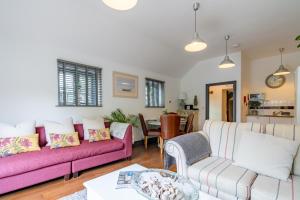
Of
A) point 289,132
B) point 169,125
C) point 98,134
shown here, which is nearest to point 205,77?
point 169,125

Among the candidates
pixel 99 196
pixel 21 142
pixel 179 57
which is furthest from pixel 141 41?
pixel 99 196

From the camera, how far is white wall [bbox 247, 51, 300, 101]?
4750 mm

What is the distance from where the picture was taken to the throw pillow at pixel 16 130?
2197mm

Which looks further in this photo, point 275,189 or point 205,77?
point 205,77

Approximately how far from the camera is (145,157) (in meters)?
3.39

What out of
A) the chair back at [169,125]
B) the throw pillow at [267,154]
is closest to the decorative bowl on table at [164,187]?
the throw pillow at [267,154]

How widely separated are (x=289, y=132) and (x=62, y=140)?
3.01m

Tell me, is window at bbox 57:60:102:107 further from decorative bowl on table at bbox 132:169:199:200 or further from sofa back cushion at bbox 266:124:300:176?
sofa back cushion at bbox 266:124:300:176

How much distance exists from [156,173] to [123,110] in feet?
9.71

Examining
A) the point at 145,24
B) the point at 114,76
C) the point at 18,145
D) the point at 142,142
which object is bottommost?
the point at 142,142

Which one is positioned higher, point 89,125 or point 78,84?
point 78,84

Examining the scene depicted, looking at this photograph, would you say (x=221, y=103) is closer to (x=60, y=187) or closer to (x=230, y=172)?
(x=230, y=172)

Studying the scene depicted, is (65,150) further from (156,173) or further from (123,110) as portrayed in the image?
(123,110)

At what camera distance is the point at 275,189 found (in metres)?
1.29
